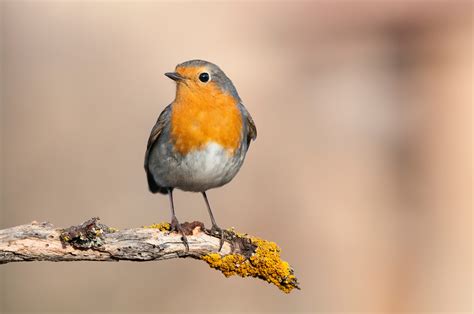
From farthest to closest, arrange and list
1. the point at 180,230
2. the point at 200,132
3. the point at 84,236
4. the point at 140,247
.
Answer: the point at 200,132 → the point at 180,230 → the point at 140,247 → the point at 84,236

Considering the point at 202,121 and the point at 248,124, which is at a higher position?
the point at 248,124

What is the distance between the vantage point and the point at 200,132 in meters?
4.37

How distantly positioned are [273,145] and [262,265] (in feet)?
15.1

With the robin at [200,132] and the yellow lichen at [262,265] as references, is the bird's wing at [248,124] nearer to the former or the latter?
the robin at [200,132]

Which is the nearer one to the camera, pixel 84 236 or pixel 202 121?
pixel 84 236

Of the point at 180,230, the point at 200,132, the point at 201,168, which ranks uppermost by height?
the point at 200,132

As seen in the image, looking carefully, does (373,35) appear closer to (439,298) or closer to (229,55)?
(229,55)

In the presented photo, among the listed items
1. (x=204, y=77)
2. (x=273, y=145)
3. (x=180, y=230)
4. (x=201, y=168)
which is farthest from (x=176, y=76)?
(x=273, y=145)

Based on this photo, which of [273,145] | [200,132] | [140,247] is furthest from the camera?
[273,145]

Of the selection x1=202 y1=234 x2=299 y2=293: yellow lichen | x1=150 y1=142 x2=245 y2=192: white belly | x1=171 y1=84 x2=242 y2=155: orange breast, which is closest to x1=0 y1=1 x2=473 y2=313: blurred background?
x1=150 y1=142 x2=245 y2=192: white belly

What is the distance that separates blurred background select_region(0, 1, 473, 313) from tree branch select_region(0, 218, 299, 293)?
3164 mm

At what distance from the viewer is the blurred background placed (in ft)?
24.8

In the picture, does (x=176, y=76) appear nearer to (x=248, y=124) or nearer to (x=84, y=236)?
(x=248, y=124)

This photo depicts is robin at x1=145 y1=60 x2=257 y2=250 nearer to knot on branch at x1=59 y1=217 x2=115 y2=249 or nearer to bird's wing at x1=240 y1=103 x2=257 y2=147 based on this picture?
bird's wing at x1=240 y1=103 x2=257 y2=147
